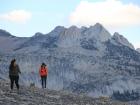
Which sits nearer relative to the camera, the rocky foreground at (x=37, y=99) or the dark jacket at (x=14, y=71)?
the rocky foreground at (x=37, y=99)

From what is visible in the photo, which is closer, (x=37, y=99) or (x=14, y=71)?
(x=37, y=99)

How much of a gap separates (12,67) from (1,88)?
336 cm

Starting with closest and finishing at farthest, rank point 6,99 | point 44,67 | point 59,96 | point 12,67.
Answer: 1. point 6,99
2. point 12,67
3. point 59,96
4. point 44,67

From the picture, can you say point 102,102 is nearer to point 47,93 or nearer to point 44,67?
point 47,93

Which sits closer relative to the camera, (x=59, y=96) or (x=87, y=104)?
(x=87, y=104)

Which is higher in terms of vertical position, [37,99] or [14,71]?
[14,71]

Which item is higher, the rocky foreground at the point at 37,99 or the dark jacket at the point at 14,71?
the dark jacket at the point at 14,71

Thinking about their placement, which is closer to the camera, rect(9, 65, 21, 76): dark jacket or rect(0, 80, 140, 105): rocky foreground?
rect(0, 80, 140, 105): rocky foreground

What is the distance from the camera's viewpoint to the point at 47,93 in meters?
49.0

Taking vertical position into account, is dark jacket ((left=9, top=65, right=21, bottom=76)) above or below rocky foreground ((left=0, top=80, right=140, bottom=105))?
above

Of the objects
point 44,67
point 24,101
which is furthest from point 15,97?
point 44,67

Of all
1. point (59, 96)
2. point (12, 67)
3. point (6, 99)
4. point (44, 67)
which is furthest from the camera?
point (44, 67)

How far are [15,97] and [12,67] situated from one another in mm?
3030

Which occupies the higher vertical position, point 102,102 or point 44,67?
point 44,67
